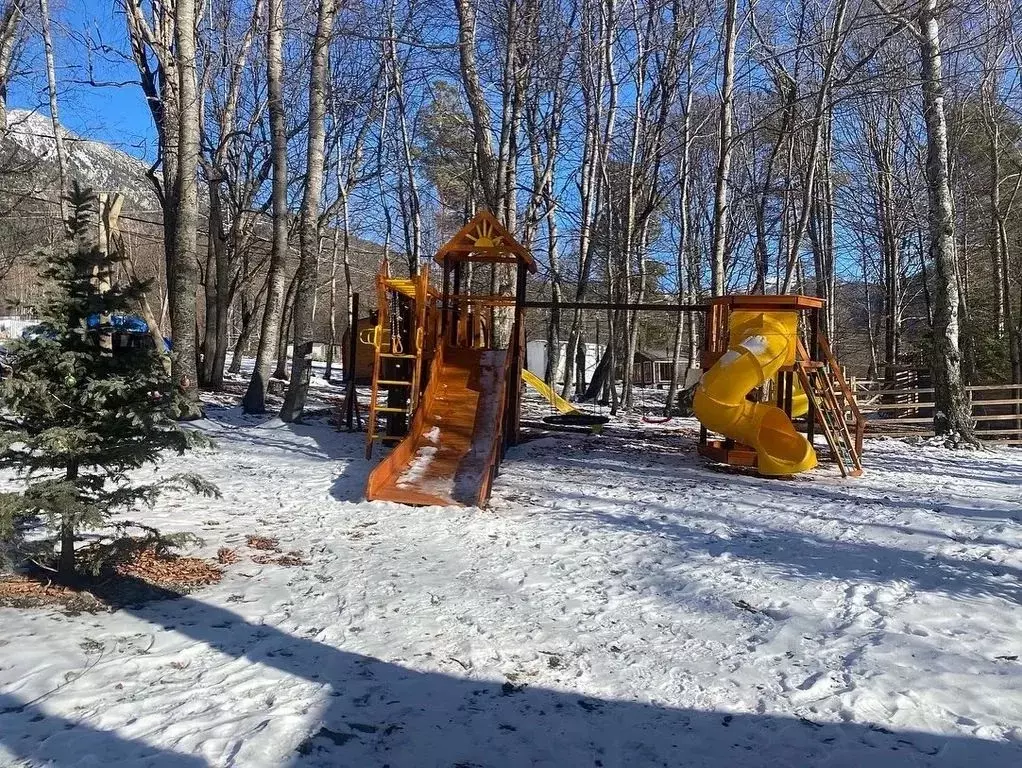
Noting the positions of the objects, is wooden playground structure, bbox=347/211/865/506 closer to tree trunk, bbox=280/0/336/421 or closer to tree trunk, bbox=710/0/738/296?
tree trunk, bbox=280/0/336/421

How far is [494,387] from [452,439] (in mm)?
1870

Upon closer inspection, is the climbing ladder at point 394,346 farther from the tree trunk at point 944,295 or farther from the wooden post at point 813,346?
the tree trunk at point 944,295

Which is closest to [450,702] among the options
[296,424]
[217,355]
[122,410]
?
[122,410]

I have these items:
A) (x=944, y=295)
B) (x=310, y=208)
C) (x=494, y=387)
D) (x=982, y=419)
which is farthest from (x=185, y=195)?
(x=982, y=419)

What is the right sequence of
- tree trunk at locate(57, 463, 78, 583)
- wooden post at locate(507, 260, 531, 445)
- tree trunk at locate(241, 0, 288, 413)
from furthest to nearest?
tree trunk at locate(241, 0, 288, 413)
wooden post at locate(507, 260, 531, 445)
tree trunk at locate(57, 463, 78, 583)

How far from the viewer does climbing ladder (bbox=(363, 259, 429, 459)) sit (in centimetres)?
1052

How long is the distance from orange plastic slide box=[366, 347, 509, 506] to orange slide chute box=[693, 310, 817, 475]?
3.09 metres

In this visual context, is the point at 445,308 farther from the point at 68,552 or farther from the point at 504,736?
the point at 504,736

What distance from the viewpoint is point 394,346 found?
11.7 m

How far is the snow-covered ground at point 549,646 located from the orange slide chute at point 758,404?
213cm

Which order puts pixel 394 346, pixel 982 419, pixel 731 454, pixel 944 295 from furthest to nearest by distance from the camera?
pixel 982 419 → pixel 944 295 → pixel 394 346 → pixel 731 454

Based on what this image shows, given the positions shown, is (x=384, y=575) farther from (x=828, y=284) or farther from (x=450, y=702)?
(x=828, y=284)

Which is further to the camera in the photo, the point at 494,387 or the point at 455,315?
the point at 455,315

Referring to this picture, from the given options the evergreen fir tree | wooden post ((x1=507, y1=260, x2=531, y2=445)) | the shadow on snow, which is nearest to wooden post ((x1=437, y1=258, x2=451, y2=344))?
wooden post ((x1=507, y1=260, x2=531, y2=445))
